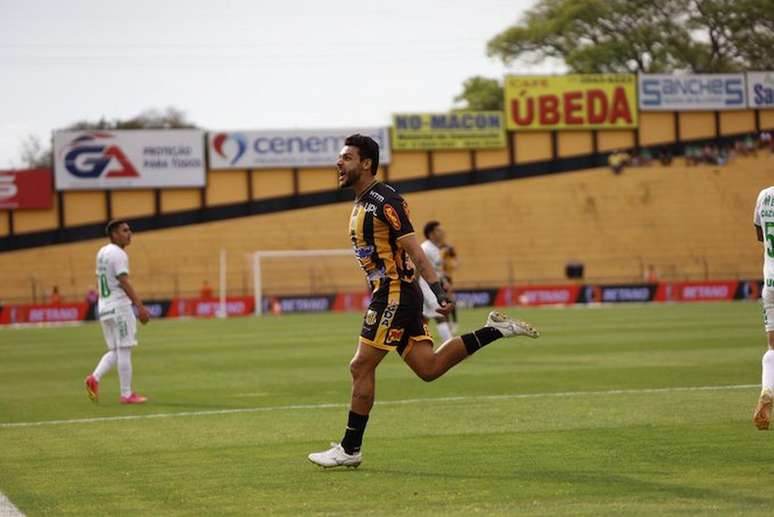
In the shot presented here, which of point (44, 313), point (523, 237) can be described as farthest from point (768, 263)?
point (523, 237)

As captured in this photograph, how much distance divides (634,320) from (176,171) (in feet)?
111

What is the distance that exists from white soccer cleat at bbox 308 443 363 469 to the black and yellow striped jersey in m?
1.22

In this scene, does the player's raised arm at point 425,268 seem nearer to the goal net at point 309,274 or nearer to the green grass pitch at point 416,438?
the green grass pitch at point 416,438

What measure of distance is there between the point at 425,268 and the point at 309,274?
173 ft

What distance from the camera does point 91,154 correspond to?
6169 centimetres

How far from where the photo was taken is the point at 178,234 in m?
62.5

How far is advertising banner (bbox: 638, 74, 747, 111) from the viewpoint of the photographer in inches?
2262

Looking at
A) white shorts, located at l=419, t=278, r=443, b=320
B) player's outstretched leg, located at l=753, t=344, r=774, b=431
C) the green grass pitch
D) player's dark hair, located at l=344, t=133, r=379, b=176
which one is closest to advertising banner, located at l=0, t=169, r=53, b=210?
the green grass pitch

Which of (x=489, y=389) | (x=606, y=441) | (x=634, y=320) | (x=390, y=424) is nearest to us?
(x=606, y=441)

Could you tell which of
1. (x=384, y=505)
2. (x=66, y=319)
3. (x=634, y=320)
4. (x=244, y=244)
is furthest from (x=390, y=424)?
(x=244, y=244)

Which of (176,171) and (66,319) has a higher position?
(176,171)

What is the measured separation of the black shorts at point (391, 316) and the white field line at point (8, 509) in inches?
105

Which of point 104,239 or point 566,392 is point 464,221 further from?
point 566,392

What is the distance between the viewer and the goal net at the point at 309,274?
60.9m
